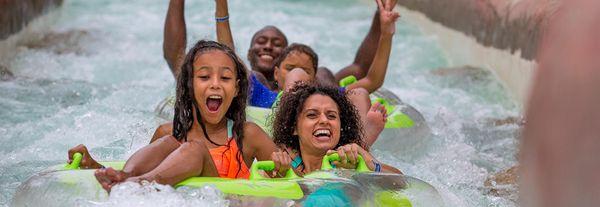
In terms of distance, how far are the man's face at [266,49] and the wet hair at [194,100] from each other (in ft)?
5.88

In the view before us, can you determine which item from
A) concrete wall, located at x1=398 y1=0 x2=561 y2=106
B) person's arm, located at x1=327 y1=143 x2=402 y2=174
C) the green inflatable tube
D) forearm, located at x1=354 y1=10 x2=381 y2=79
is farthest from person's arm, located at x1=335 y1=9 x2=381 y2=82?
the green inflatable tube

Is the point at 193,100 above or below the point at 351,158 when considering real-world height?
above

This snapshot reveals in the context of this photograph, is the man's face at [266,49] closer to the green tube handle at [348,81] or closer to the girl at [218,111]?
the green tube handle at [348,81]

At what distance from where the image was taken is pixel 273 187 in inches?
112

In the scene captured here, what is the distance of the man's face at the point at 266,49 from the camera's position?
539 cm

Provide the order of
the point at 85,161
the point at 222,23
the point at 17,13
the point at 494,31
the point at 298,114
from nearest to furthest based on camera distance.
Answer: the point at 85,161 < the point at 298,114 < the point at 222,23 < the point at 494,31 < the point at 17,13

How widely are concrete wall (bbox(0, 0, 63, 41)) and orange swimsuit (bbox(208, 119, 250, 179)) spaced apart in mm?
4197

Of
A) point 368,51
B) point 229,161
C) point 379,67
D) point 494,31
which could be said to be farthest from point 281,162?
point 494,31

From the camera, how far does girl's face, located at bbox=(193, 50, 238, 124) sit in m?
3.44

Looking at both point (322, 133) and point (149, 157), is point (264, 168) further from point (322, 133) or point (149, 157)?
point (322, 133)

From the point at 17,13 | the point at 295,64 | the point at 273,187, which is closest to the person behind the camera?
the point at 273,187

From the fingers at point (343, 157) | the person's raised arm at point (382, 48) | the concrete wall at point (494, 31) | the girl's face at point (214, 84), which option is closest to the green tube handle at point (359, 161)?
the fingers at point (343, 157)

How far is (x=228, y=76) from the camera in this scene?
11.4 feet

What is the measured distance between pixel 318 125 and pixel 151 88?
359 cm
